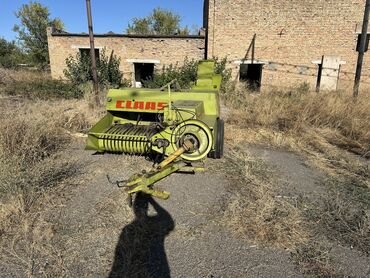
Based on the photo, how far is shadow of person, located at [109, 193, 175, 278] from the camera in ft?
7.27

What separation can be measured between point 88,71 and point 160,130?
8.49m

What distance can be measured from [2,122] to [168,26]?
37.5m

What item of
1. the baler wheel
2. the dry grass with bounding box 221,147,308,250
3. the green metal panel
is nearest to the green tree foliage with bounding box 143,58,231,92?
the green metal panel

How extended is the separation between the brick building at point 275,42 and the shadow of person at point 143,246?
11451 mm

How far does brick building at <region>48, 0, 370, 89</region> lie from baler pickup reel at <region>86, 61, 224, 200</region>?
9594mm

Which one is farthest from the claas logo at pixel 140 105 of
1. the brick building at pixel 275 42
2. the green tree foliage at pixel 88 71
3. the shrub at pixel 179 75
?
the brick building at pixel 275 42

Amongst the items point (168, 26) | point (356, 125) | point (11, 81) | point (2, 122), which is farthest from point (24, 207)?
point (168, 26)

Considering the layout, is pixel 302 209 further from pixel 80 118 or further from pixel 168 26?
pixel 168 26

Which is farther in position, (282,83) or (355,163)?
(282,83)

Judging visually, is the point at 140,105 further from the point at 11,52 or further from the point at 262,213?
the point at 11,52

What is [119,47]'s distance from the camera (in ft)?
45.3

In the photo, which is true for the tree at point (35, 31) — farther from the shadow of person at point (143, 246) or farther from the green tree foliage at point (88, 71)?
the shadow of person at point (143, 246)

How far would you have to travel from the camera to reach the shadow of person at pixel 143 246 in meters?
2.22

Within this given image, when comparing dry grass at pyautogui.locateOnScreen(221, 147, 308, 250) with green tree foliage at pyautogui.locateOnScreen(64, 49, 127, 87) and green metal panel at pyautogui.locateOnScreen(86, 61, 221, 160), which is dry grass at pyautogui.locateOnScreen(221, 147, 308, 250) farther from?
green tree foliage at pyautogui.locateOnScreen(64, 49, 127, 87)
